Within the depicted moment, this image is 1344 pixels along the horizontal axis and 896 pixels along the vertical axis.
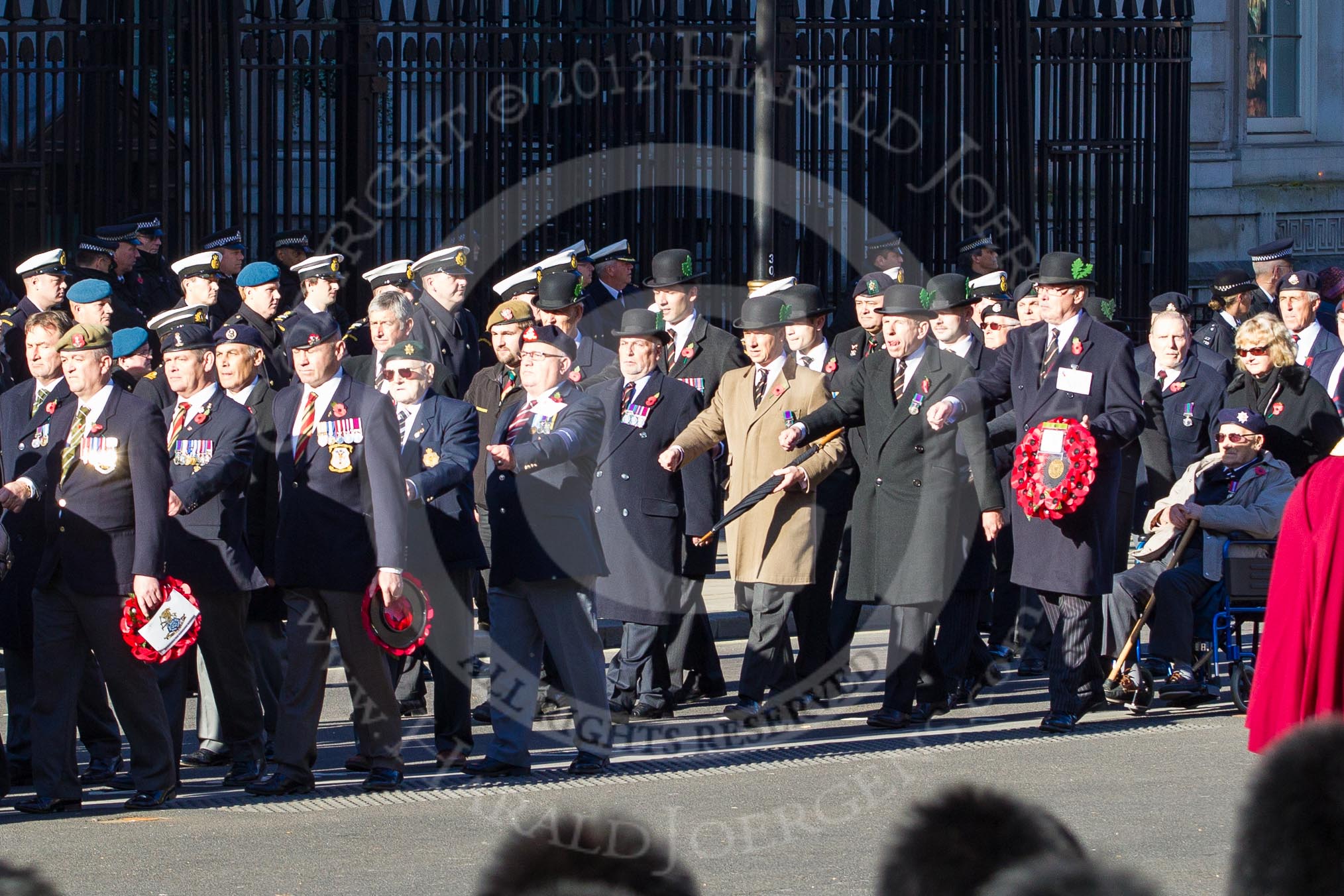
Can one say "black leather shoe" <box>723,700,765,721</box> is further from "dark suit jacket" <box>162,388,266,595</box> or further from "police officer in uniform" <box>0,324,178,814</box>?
"police officer in uniform" <box>0,324,178,814</box>

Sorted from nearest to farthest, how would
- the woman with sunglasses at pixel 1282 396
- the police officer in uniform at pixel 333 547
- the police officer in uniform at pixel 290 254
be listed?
the police officer in uniform at pixel 333 547 < the woman with sunglasses at pixel 1282 396 < the police officer in uniform at pixel 290 254

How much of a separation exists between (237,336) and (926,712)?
3.40 metres

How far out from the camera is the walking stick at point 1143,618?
8.96 metres

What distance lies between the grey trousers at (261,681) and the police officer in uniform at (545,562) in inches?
39.4

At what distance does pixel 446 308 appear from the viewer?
10.2 meters

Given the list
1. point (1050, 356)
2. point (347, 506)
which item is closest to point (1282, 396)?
point (1050, 356)

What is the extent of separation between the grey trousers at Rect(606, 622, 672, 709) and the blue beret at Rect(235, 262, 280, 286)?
2.63 meters

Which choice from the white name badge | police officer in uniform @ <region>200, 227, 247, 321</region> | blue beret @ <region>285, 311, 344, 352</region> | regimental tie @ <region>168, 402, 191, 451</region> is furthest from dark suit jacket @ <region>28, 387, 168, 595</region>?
police officer in uniform @ <region>200, 227, 247, 321</region>

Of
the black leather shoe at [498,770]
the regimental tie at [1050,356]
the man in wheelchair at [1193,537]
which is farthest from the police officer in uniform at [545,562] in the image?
the man in wheelchair at [1193,537]

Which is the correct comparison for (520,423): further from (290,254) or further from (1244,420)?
(290,254)

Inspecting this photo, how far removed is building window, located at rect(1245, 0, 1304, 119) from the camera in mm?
20406

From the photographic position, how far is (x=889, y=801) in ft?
22.9

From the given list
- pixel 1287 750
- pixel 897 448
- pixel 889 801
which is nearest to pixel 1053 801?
pixel 889 801

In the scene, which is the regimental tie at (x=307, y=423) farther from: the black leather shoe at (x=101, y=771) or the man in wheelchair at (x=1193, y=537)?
the man in wheelchair at (x=1193, y=537)
